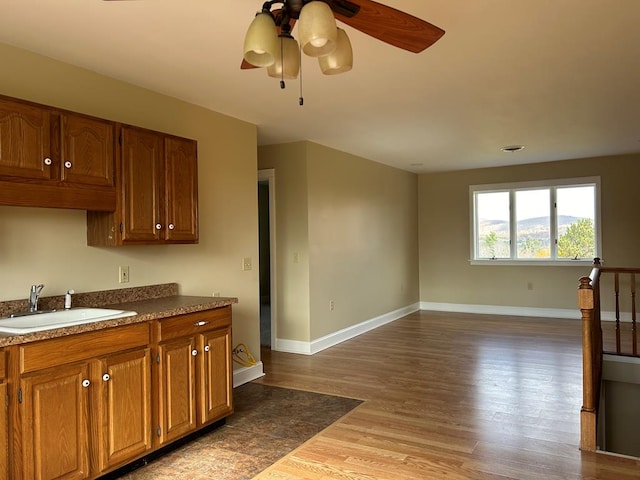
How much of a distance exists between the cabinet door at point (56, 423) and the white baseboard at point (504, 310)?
6790mm

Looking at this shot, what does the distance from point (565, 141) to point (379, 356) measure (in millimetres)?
3368

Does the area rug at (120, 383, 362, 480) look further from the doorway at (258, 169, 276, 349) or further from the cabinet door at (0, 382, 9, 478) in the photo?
the doorway at (258, 169, 276, 349)

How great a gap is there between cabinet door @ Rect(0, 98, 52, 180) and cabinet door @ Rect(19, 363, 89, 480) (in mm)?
996

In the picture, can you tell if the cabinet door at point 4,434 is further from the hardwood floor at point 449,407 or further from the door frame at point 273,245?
the door frame at point 273,245

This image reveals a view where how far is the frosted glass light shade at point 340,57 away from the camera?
179 cm

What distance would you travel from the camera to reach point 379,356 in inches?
205

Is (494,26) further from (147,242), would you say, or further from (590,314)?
(147,242)

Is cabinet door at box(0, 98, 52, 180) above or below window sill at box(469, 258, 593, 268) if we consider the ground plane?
above

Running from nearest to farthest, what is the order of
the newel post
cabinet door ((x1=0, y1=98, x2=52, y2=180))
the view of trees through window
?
cabinet door ((x1=0, y1=98, x2=52, y2=180)), the newel post, the view of trees through window

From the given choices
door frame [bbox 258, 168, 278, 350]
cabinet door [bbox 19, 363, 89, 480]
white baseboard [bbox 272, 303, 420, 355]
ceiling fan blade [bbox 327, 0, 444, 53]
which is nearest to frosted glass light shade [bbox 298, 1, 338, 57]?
ceiling fan blade [bbox 327, 0, 444, 53]

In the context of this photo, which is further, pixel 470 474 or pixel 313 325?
pixel 313 325

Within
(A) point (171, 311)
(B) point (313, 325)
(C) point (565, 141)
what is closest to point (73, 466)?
(A) point (171, 311)

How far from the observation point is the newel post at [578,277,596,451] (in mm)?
2889

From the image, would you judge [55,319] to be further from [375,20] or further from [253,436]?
[375,20]
